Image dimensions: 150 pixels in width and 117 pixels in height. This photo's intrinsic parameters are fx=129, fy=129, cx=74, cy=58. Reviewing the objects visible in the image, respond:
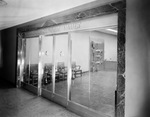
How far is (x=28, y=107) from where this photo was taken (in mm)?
4383

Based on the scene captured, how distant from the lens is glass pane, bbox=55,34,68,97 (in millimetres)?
5642

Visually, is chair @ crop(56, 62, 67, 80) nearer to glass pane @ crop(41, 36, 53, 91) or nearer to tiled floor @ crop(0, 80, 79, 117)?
glass pane @ crop(41, 36, 53, 91)

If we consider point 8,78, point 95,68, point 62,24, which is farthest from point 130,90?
point 8,78

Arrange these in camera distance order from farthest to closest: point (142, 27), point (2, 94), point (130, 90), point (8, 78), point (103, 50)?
1. point (8, 78)
2. point (2, 94)
3. point (103, 50)
4. point (130, 90)
5. point (142, 27)

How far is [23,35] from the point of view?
6738 mm

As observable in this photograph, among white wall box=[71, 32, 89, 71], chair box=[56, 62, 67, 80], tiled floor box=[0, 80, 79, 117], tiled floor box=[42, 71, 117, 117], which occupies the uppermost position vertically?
white wall box=[71, 32, 89, 71]

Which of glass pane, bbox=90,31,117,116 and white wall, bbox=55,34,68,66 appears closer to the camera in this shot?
glass pane, bbox=90,31,117,116

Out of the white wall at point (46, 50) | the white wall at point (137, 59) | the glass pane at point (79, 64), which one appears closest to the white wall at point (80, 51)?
the glass pane at point (79, 64)

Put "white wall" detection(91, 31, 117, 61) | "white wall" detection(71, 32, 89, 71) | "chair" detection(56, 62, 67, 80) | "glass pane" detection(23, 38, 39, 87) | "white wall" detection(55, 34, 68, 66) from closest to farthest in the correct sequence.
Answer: "white wall" detection(91, 31, 117, 61) → "white wall" detection(55, 34, 68, 66) → "white wall" detection(71, 32, 89, 71) → "chair" detection(56, 62, 67, 80) → "glass pane" detection(23, 38, 39, 87)

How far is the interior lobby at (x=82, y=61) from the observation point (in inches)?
106

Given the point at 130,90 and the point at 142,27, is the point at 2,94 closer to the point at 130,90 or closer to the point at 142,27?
the point at 130,90

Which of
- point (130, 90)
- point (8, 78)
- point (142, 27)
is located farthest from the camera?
point (8, 78)

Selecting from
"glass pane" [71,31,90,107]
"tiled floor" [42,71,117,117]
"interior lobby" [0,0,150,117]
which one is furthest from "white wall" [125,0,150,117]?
"glass pane" [71,31,90,107]

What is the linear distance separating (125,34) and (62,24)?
2.40m
